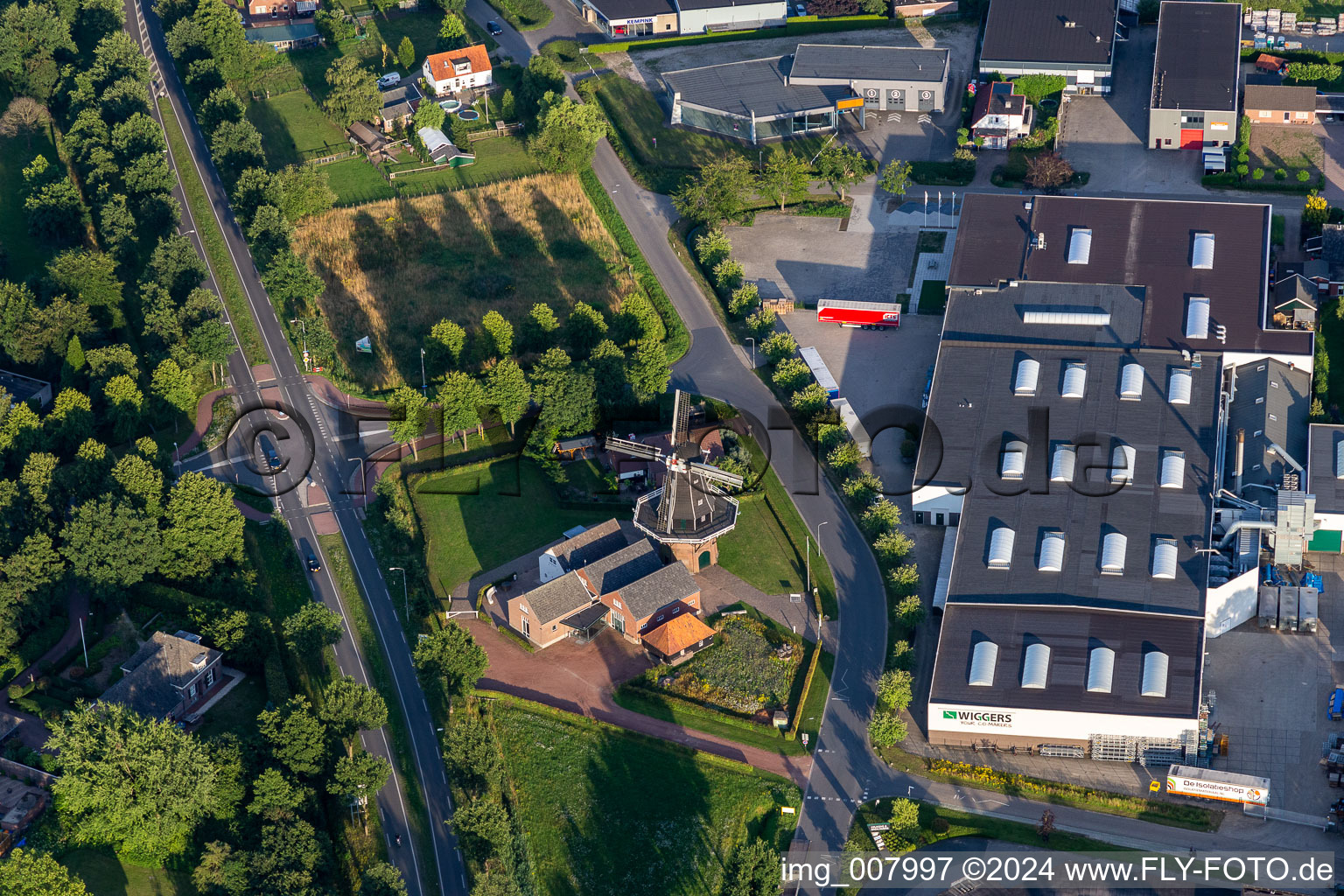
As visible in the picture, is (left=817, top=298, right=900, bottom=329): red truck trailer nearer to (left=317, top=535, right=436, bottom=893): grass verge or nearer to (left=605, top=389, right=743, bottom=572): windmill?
(left=605, top=389, right=743, bottom=572): windmill

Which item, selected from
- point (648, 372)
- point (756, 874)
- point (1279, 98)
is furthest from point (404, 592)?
point (1279, 98)

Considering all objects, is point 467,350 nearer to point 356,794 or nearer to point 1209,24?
point 356,794

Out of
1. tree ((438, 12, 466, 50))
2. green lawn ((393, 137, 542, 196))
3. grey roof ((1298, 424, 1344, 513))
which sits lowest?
grey roof ((1298, 424, 1344, 513))

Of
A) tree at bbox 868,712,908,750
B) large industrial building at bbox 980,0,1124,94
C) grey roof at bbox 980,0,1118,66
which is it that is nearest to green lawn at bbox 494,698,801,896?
tree at bbox 868,712,908,750

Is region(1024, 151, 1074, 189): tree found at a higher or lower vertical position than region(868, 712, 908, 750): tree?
higher

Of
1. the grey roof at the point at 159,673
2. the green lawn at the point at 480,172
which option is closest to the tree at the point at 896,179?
the green lawn at the point at 480,172

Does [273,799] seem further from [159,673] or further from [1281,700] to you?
[1281,700]

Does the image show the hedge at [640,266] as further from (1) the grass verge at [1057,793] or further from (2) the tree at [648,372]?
(1) the grass verge at [1057,793]
